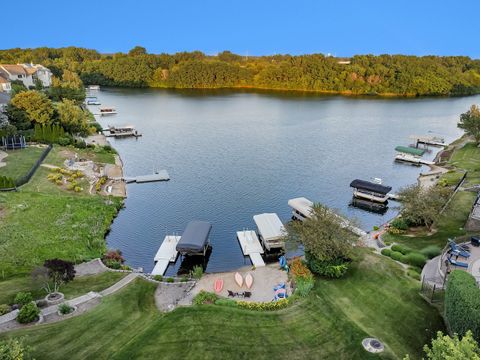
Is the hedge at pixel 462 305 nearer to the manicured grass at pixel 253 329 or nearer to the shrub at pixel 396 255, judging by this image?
the manicured grass at pixel 253 329

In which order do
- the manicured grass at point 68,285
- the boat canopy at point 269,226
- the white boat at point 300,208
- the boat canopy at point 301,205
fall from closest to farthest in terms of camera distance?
the manicured grass at point 68,285
the boat canopy at point 269,226
the boat canopy at point 301,205
the white boat at point 300,208

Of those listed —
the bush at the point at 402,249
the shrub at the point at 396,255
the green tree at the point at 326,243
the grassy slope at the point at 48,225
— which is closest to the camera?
the green tree at the point at 326,243

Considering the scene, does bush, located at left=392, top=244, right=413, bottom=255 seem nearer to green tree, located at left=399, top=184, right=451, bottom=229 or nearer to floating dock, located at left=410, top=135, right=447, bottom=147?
green tree, located at left=399, top=184, right=451, bottom=229

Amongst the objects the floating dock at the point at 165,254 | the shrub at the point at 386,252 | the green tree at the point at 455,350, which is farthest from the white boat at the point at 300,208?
the green tree at the point at 455,350

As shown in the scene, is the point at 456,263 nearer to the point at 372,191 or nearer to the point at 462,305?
the point at 462,305

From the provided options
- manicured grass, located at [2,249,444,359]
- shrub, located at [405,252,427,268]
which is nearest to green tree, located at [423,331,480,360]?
manicured grass, located at [2,249,444,359]

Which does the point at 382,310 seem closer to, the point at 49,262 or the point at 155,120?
the point at 49,262

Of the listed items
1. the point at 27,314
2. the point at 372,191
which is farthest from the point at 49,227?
the point at 372,191
